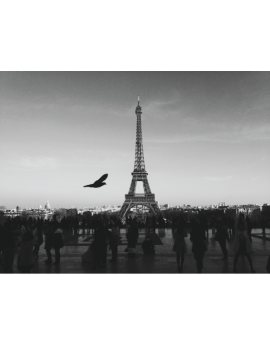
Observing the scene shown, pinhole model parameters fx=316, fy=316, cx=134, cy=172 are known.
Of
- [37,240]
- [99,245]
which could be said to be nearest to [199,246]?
[99,245]

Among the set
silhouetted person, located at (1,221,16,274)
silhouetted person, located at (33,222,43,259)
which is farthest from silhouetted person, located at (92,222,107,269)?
silhouetted person, located at (33,222,43,259)

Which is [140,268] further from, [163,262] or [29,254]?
[29,254]

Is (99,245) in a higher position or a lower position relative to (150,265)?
higher

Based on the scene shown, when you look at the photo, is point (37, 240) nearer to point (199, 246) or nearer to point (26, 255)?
point (26, 255)

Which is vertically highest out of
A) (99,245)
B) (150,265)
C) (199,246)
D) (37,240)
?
(199,246)

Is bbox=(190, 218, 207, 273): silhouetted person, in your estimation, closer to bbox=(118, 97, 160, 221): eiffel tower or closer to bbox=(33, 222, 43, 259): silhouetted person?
bbox=(33, 222, 43, 259): silhouetted person

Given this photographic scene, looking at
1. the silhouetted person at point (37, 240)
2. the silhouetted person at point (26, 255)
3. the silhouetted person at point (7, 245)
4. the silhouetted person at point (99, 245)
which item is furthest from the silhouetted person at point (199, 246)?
the silhouetted person at point (37, 240)

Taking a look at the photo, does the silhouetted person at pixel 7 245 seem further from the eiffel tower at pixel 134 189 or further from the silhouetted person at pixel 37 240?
the eiffel tower at pixel 134 189
